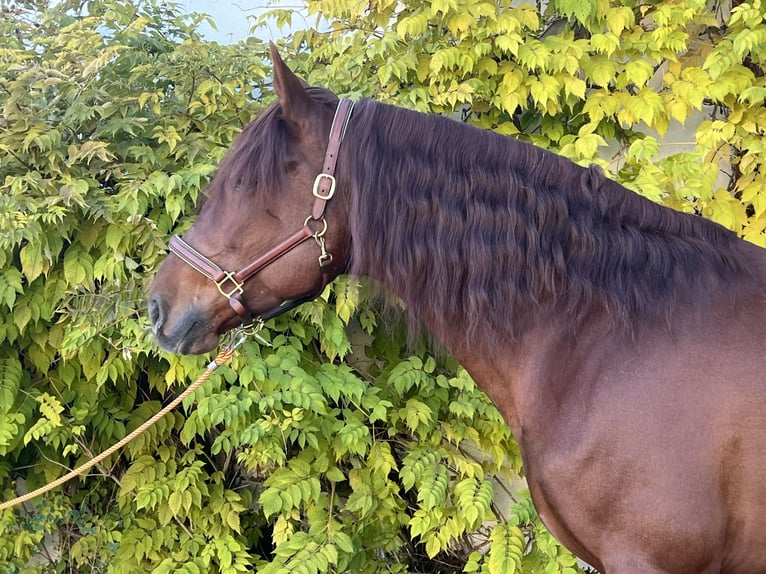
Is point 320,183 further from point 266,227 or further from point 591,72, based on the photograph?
point 591,72

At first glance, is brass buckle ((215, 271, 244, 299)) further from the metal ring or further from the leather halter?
the metal ring

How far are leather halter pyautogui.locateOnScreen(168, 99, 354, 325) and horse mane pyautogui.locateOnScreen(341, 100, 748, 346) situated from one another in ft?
0.12

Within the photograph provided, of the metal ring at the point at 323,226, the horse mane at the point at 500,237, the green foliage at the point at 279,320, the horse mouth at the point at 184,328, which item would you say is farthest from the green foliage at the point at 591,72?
the horse mouth at the point at 184,328

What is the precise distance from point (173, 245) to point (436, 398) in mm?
1479

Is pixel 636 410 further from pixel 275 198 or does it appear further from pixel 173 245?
pixel 173 245

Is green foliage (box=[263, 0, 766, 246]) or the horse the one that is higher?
green foliage (box=[263, 0, 766, 246])

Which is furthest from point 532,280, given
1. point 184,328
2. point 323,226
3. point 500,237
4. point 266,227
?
point 184,328

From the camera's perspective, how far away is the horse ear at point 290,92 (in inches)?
52.2

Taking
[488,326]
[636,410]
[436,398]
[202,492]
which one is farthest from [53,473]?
[636,410]

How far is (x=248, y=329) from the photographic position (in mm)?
1597

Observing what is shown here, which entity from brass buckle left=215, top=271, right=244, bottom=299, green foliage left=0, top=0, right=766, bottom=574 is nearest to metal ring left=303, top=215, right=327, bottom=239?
brass buckle left=215, top=271, right=244, bottom=299

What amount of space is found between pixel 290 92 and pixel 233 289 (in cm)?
48

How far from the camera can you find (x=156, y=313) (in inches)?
58.3

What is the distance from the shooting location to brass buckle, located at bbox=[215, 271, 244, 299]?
1415 mm
